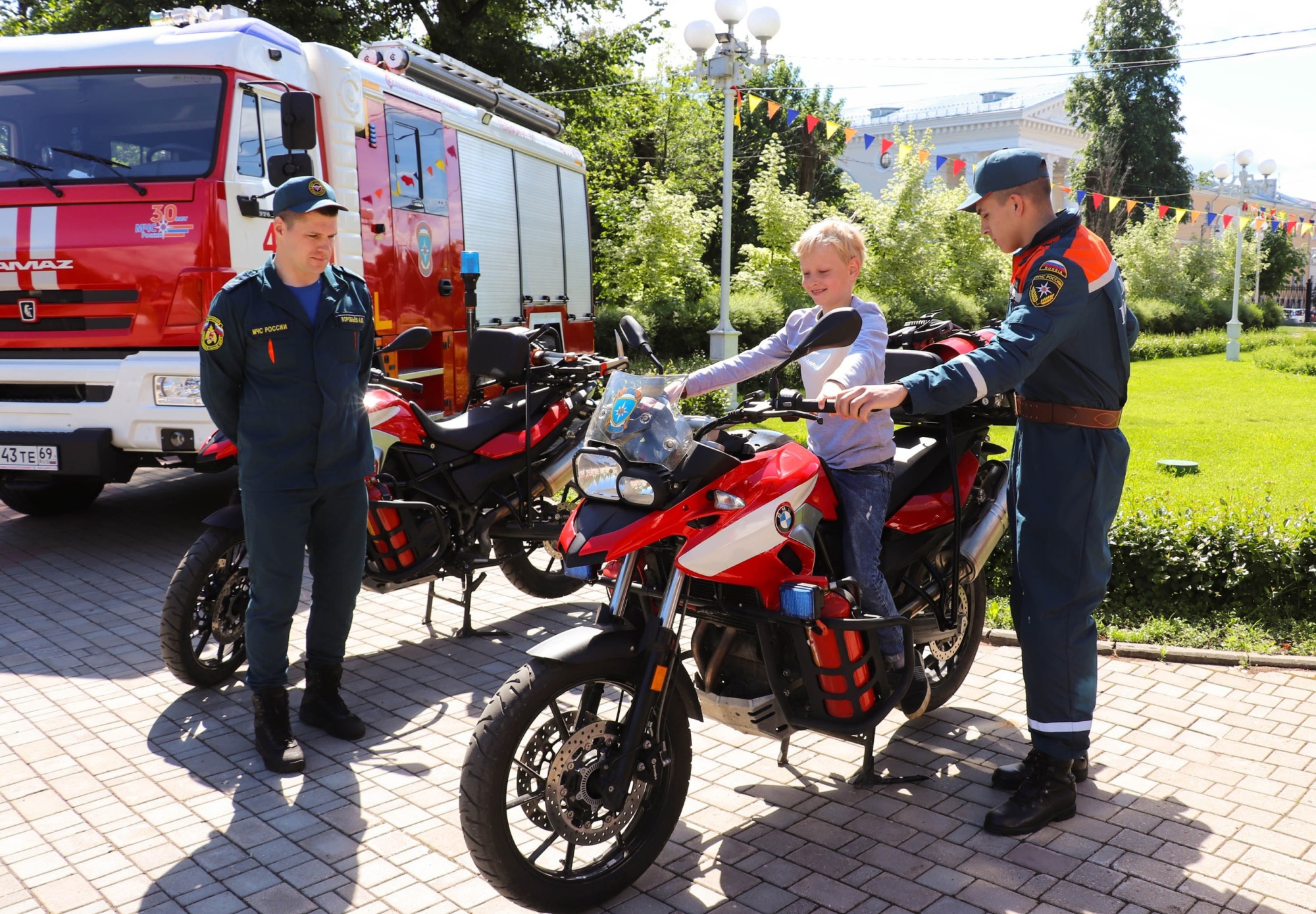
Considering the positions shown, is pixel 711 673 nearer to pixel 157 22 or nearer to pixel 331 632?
pixel 331 632

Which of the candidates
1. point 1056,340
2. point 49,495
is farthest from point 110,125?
point 1056,340

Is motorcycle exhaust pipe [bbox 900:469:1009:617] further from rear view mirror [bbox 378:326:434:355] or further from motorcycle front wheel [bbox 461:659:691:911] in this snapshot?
rear view mirror [bbox 378:326:434:355]

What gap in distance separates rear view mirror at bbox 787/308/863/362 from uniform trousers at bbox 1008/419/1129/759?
1206mm

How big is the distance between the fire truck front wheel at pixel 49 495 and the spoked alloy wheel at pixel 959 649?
6.01m

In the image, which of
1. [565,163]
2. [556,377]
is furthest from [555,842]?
[565,163]

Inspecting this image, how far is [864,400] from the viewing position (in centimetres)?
292

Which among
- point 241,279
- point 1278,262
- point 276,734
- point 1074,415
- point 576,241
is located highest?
point 1278,262

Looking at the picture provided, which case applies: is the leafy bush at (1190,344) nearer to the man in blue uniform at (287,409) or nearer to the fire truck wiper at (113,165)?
the fire truck wiper at (113,165)

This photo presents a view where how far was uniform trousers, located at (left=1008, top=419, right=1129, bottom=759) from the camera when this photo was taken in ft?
11.6

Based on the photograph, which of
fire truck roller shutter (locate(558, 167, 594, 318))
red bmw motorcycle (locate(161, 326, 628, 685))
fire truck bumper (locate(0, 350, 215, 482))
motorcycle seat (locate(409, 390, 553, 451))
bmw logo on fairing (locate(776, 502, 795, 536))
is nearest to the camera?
bmw logo on fairing (locate(776, 502, 795, 536))

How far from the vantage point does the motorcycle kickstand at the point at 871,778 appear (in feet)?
12.2

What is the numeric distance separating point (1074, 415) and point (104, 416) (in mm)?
5556

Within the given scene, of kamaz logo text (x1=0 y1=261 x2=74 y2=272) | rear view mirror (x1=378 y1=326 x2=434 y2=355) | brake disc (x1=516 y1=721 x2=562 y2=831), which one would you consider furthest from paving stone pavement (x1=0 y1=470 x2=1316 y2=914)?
kamaz logo text (x1=0 y1=261 x2=74 y2=272)

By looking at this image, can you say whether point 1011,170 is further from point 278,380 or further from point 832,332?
point 278,380
